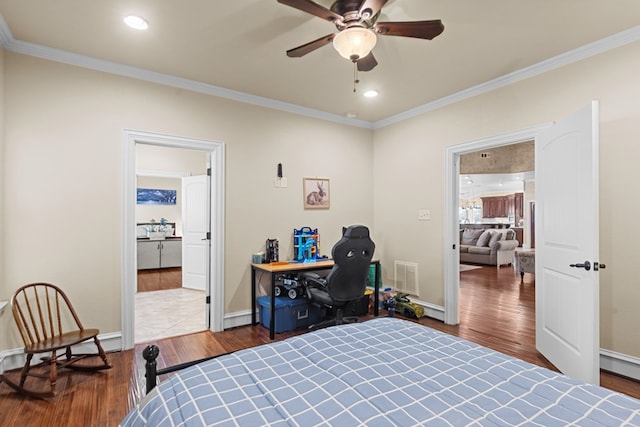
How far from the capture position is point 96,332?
268 centimetres

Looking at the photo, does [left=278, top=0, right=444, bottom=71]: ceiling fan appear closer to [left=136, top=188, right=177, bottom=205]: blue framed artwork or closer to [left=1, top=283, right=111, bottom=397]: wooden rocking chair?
[left=1, top=283, right=111, bottom=397]: wooden rocking chair

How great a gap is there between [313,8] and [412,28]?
628 millimetres

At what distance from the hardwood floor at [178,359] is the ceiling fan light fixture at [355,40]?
273cm

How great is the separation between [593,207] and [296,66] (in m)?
2.67

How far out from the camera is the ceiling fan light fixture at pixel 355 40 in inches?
77.7

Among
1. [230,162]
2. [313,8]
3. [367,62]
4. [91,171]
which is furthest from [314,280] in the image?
[313,8]

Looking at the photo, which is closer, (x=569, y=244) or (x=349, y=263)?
(x=569, y=244)

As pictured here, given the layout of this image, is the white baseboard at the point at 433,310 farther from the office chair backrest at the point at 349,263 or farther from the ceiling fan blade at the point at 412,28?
the ceiling fan blade at the point at 412,28

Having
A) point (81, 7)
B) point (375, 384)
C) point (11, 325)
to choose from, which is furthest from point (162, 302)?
point (375, 384)

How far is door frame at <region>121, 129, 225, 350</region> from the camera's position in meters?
3.13

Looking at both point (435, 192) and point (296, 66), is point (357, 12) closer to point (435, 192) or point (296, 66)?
point (296, 66)

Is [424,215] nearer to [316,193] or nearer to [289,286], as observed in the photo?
[316,193]

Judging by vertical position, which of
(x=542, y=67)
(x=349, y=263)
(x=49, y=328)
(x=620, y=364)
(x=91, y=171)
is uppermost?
(x=542, y=67)

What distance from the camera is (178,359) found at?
2.97 meters
